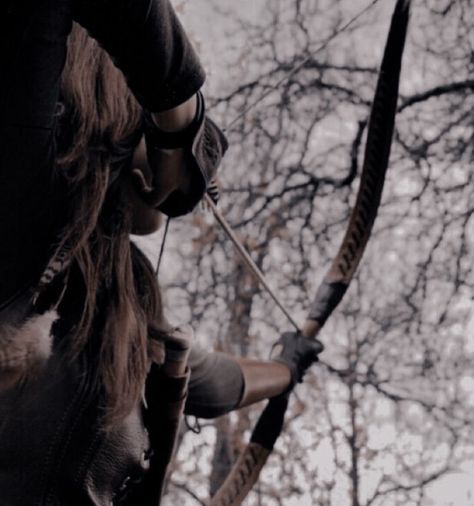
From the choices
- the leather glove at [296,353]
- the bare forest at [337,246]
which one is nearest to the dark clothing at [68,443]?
the leather glove at [296,353]

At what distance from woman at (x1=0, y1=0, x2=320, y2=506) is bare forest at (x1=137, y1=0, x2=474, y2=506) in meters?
2.38

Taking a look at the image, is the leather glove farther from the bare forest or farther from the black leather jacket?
the bare forest

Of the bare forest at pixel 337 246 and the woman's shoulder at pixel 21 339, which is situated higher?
the bare forest at pixel 337 246

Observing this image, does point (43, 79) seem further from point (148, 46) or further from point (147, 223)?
point (147, 223)

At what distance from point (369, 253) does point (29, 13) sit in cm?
298

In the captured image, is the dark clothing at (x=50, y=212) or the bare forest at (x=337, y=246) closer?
the dark clothing at (x=50, y=212)

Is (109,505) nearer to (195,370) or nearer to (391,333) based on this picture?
(195,370)

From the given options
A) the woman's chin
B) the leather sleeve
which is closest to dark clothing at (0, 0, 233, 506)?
the leather sleeve

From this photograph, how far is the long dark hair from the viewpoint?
1.05m

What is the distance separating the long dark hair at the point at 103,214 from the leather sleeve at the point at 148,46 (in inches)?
5.7

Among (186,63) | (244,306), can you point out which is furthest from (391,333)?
Answer: (186,63)

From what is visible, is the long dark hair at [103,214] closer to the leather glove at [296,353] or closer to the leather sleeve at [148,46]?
the leather sleeve at [148,46]

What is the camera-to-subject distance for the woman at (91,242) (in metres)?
0.89

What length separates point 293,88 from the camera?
381cm
